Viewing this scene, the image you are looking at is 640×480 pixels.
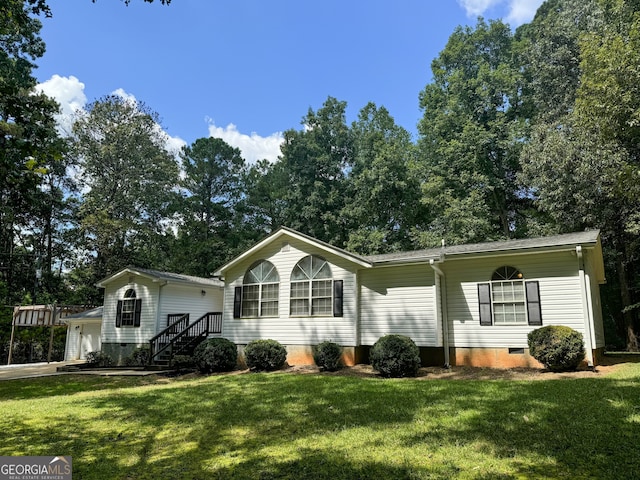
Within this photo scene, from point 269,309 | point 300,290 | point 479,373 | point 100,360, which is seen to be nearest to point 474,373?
point 479,373

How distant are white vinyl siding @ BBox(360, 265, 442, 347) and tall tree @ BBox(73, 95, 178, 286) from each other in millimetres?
21876

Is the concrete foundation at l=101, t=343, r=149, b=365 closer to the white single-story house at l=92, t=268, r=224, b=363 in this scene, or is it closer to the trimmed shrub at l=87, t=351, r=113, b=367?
the white single-story house at l=92, t=268, r=224, b=363

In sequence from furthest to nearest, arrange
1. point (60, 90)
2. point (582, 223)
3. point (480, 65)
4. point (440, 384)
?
point (480, 65) → point (60, 90) → point (582, 223) → point (440, 384)

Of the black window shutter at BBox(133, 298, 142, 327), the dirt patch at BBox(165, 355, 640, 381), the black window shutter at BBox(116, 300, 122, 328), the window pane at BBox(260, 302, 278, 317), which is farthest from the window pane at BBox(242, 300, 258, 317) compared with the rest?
the black window shutter at BBox(116, 300, 122, 328)

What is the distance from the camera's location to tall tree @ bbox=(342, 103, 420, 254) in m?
26.2

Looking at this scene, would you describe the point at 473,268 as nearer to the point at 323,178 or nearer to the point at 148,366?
the point at 148,366

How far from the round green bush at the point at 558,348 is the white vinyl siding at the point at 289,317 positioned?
16.8ft

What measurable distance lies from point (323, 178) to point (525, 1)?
1668 cm

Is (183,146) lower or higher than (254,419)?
higher

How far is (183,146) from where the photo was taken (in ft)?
113

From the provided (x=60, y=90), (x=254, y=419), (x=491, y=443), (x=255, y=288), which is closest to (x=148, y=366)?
(x=255, y=288)

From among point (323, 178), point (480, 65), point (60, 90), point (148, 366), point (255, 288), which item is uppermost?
point (480, 65)

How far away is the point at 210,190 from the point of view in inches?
1321

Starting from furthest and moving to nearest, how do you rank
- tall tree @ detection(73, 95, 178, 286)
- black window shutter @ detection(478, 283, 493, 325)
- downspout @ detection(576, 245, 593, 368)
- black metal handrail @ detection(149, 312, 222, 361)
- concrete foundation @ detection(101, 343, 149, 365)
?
tall tree @ detection(73, 95, 178, 286)
concrete foundation @ detection(101, 343, 149, 365)
black metal handrail @ detection(149, 312, 222, 361)
black window shutter @ detection(478, 283, 493, 325)
downspout @ detection(576, 245, 593, 368)
